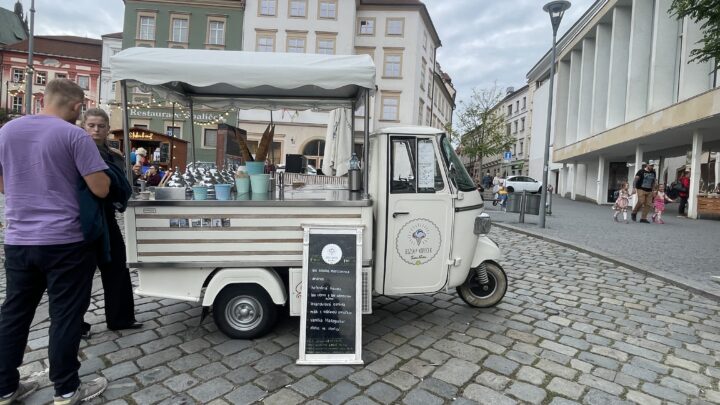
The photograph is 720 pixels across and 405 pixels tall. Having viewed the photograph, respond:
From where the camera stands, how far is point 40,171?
2.40m

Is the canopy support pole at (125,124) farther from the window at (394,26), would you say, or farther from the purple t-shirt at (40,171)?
the window at (394,26)

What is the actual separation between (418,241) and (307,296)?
3.59 feet

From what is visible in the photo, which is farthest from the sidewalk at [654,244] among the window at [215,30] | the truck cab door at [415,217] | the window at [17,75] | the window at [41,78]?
the window at [17,75]

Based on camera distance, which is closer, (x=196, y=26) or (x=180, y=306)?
(x=180, y=306)

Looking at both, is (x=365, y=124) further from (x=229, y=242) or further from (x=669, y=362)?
(x=669, y=362)

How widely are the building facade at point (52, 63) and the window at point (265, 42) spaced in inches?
1033

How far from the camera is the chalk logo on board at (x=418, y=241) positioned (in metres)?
3.70

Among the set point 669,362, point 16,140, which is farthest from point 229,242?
point 669,362

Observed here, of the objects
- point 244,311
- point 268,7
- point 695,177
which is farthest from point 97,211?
point 268,7

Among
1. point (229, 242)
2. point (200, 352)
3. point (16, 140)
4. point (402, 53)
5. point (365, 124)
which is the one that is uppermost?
point (402, 53)

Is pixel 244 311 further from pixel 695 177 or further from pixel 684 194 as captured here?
pixel 684 194

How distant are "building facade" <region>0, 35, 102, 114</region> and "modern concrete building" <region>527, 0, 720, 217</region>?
161ft

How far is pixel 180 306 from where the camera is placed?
4.39 m

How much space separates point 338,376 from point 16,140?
8.12 feet
